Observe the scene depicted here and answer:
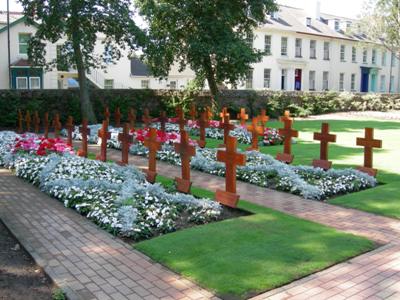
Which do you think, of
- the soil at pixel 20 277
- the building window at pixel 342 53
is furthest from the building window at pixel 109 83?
the soil at pixel 20 277

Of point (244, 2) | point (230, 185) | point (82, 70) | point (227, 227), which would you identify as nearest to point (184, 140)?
point (230, 185)

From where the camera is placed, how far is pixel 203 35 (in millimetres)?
21625

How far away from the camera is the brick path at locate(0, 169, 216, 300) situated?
435 centimetres

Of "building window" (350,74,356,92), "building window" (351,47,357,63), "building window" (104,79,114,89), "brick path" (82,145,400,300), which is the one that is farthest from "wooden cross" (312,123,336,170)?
"building window" (351,47,357,63)

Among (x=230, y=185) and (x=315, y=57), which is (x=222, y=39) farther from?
(x=315, y=57)

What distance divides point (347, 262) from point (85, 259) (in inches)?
110

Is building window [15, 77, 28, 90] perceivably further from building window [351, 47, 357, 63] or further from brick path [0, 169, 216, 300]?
building window [351, 47, 357, 63]

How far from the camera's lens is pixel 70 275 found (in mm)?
4703

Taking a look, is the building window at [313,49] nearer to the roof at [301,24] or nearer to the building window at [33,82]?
the roof at [301,24]

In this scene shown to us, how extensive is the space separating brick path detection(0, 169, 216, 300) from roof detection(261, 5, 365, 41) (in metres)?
37.8

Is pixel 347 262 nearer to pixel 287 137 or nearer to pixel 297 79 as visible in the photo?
pixel 287 137

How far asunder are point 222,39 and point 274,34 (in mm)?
22707

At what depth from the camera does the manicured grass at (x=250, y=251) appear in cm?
455

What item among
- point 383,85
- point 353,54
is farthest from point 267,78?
point 383,85
